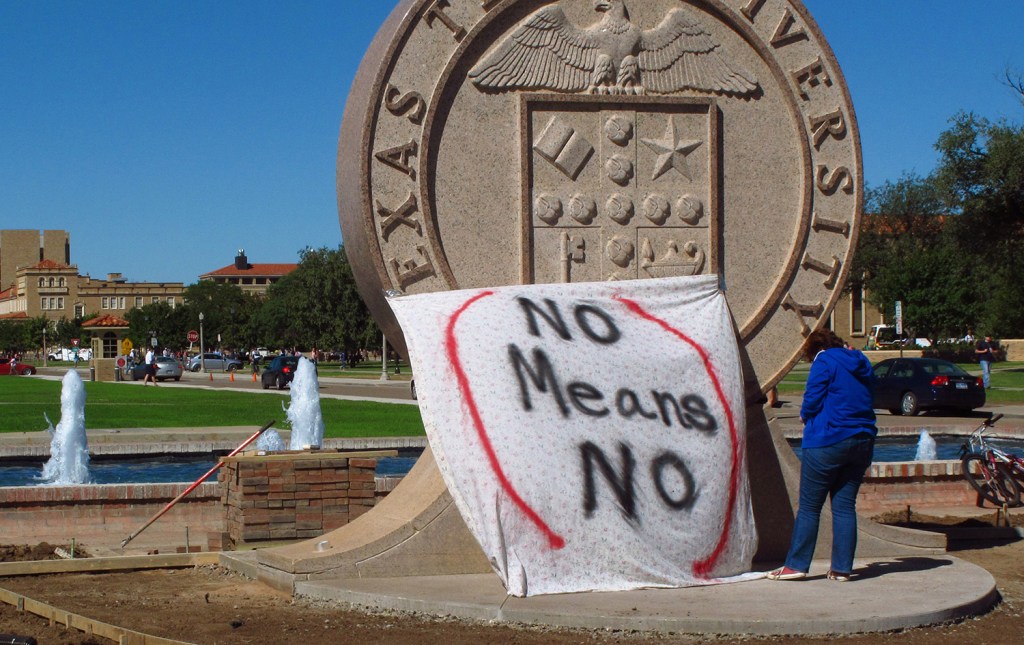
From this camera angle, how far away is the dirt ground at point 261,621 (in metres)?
6.26

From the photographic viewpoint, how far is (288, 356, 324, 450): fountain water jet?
17.9m

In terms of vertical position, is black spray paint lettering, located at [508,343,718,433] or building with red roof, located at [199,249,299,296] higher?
building with red roof, located at [199,249,299,296]

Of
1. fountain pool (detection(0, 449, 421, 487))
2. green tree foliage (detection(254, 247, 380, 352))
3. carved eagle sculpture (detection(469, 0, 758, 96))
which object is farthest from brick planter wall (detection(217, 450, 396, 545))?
green tree foliage (detection(254, 247, 380, 352))

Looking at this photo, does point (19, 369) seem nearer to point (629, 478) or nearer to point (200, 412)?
point (200, 412)

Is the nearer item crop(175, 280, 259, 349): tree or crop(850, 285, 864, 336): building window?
crop(850, 285, 864, 336): building window

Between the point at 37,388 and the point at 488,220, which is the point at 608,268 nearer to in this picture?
the point at 488,220

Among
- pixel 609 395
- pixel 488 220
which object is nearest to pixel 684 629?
pixel 609 395

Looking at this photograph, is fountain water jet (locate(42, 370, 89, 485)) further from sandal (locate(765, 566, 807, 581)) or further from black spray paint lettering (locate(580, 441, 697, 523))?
sandal (locate(765, 566, 807, 581))

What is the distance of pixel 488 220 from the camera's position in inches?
333

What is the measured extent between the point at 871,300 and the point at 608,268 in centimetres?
6235

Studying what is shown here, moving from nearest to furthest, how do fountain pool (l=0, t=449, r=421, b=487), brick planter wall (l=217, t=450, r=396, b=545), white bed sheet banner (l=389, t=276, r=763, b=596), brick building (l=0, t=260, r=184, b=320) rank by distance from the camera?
white bed sheet banner (l=389, t=276, r=763, b=596) → brick planter wall (l=217, t=450, r=396, b=545) → fountain pool (l=0, t=449, r=421, b=487) → brick building (l=0, t=260, r=184, b=320)

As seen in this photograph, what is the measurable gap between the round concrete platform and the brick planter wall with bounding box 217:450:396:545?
1947mm

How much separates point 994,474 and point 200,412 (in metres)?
19.0

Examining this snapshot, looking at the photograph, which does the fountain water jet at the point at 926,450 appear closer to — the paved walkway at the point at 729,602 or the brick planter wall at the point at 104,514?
the paved walkway at the point at 729,602
